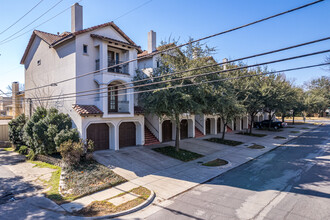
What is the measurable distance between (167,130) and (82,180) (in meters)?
11.6

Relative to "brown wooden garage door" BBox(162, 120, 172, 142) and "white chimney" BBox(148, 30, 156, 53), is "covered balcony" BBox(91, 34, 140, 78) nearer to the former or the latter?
"white chimney" BBox(148, 30, 156, 53)

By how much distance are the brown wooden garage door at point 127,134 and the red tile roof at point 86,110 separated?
290 cm

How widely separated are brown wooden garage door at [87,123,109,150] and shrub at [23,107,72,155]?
1575 mm

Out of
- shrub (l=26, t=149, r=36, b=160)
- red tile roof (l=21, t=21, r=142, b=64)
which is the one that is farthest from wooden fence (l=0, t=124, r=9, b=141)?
shrub (l=26, t=149, r=36, b=160)

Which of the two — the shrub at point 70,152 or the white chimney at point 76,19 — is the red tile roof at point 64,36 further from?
the shrub at point 70,152

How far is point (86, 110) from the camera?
13469 mm

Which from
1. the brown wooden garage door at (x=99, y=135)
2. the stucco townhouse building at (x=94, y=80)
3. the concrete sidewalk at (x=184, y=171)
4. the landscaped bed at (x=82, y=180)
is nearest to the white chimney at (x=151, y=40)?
the stucco townhouse building at (x=94, y=80)

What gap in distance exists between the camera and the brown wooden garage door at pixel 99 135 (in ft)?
48.2

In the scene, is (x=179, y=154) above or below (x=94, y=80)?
below

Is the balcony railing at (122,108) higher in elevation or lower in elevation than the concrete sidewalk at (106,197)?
higher

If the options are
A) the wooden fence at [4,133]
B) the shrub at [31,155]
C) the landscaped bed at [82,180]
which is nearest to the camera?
the landscaped bed at [82,180]

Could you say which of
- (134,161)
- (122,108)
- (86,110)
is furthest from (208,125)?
(86,110)

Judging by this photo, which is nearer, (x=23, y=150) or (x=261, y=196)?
(x=261, y=196)

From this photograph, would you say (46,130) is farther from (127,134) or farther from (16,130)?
(16,130)
